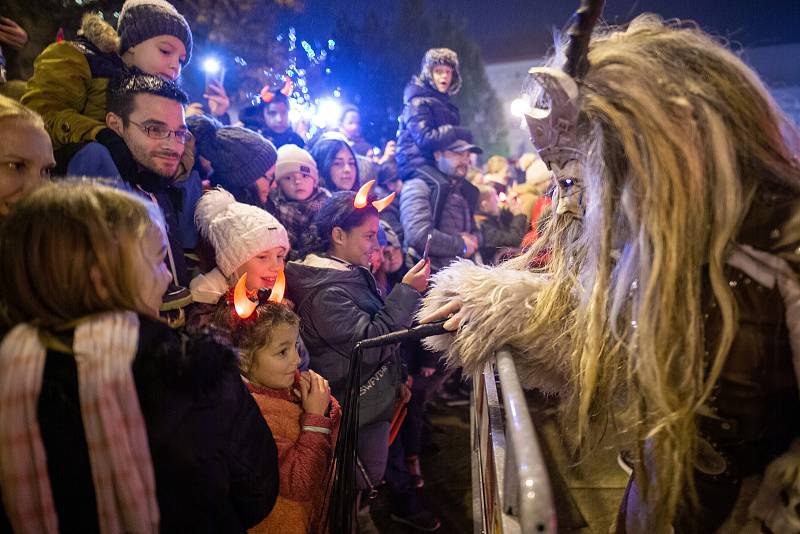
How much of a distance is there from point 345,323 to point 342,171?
222cm

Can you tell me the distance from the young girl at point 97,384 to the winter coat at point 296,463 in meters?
0.53

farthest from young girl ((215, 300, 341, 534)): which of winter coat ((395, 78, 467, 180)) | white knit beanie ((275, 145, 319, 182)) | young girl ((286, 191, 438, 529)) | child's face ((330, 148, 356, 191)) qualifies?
winter coat ((395, 78, 467, 180))

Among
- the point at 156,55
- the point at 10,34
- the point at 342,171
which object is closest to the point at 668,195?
the point at 156,55

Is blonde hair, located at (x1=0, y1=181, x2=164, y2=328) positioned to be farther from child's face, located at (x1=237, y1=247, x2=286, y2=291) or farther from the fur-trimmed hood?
the fur-trimmed hood

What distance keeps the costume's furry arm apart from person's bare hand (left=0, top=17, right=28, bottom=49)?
10.8 feet

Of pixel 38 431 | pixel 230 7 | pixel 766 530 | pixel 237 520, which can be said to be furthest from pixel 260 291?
pixel 230 7

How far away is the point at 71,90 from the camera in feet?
7.72

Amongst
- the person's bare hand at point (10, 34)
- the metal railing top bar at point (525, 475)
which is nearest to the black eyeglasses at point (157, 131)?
the person's bare hand at point (10, 34)

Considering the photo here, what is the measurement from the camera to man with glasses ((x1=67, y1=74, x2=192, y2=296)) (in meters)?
2.29

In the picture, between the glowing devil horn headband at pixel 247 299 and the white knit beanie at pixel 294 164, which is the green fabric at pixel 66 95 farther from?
the white knit beanie at pixel 294 164

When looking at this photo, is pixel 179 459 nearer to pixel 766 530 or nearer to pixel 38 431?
pixel 38 431

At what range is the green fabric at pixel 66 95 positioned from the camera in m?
2.25

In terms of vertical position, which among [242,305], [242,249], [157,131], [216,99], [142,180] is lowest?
[242,305]

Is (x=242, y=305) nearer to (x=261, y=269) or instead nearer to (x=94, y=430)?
(x=261, y=269)
